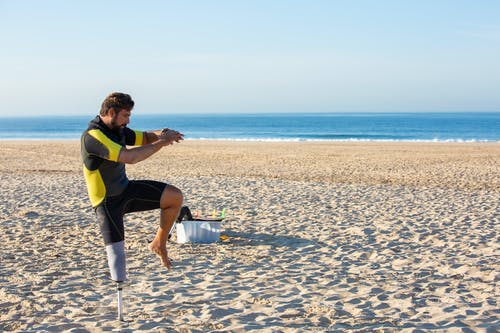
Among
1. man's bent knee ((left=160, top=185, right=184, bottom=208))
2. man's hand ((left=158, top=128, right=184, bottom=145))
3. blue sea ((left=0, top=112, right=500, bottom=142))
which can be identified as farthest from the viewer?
blue sea ((left=0, top=112, right=500, bottom=142))

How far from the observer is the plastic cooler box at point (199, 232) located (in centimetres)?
749

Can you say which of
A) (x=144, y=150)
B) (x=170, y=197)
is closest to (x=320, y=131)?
(x=170, y=197)

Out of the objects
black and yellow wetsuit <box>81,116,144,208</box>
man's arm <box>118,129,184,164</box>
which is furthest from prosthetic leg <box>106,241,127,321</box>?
man's arm <box>118,129,184,164</box>

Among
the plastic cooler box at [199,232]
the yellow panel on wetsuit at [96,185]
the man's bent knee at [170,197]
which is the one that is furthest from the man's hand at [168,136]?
the plastic cooler box at [199,232]

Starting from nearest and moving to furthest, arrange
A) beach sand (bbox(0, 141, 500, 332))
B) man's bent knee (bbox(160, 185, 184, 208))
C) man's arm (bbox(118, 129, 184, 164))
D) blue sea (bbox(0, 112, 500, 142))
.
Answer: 1. man's arm (bbox(118, 129, 184, 164))
2. man's bent knee (bbox(160, 185, 184, 208))
3. beach sand (bbox(0, 141, 500, 332))
4. blue sea (bbox(0, 112, 500, 142))

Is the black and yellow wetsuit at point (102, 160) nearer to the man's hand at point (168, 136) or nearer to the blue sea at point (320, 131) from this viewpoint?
the man's hand at point (168, 136)

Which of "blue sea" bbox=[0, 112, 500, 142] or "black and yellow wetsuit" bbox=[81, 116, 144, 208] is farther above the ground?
"black and yellow wetsuit" bbox=[81, 116, 144, 208]

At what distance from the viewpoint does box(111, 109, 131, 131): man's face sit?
422cm

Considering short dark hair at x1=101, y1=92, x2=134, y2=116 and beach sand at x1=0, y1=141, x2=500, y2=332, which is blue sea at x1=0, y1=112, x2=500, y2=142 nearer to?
beach sand at x1=0, y1=141, x2=500, y2=332

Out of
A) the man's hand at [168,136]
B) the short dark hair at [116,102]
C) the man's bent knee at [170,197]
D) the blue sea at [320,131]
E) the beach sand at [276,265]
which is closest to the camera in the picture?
the short dark hair at [116,102]

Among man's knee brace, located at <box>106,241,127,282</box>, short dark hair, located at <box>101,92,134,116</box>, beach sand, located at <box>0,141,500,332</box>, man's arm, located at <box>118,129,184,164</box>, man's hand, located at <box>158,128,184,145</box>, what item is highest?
short dark hair, located at <box>101,92,134,116</box>

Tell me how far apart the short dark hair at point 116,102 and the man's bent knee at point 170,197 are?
678 mm

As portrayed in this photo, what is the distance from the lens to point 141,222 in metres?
9.06

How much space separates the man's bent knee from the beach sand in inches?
34.9
